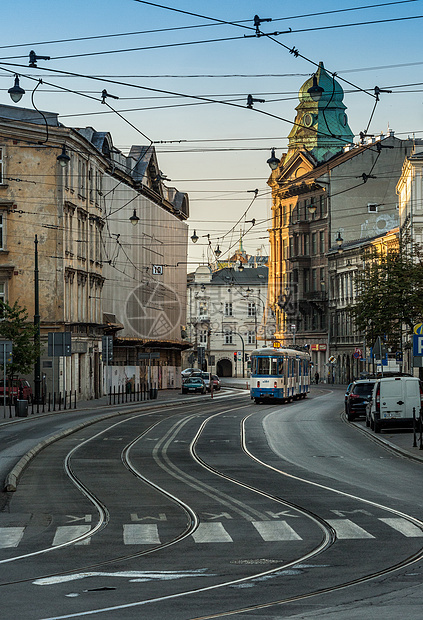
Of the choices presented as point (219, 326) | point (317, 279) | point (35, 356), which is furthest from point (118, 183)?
point (219, 326)

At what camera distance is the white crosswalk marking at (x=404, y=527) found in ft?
45.4

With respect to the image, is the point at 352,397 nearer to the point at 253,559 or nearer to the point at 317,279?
the point at 253,559

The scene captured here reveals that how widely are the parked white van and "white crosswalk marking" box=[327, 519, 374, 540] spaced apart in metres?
20.6

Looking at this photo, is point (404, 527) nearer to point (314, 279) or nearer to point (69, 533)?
point (69, 533)

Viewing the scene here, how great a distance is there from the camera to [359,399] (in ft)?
145

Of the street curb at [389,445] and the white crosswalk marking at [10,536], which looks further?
the street curb at [389,445]

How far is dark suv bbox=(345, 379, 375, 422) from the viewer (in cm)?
4425

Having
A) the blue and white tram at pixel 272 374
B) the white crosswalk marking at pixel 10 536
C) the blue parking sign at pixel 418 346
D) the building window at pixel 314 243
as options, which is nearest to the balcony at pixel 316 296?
the building window at pixel 314 243

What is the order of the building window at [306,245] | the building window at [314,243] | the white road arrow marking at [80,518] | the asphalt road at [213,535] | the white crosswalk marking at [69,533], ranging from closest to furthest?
the asphalt road at [213,535], the white crosswalk marking at [69,533], the white road arrow marking at [80,518], the building window at [314,243], the building window at [306,245]

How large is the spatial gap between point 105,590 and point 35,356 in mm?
44980

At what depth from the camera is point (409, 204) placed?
75.9 m

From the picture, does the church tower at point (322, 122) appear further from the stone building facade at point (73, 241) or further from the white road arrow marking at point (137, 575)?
the white road arrow marking at point (137, 575)

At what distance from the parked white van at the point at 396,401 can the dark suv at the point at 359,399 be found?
7.78 meters
